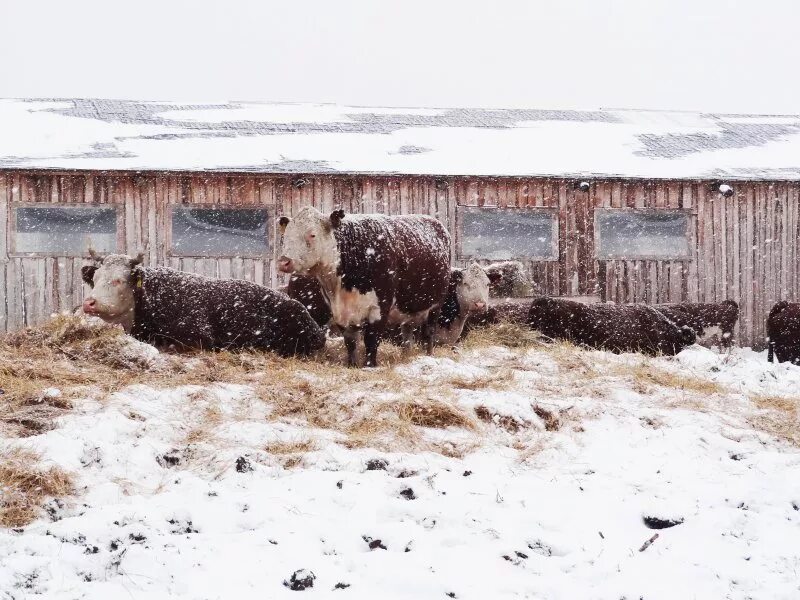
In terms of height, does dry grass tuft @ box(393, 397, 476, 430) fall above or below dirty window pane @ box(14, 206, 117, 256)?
below

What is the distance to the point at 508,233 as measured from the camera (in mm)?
14836

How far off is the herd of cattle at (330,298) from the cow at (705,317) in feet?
3.39

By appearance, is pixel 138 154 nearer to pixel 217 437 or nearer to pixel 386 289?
pixel 386 289

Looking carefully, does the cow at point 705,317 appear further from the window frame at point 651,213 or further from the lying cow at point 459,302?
the lying cow at point 459,302

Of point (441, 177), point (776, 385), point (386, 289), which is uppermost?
point (441, 177)

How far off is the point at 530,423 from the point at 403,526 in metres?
2.11

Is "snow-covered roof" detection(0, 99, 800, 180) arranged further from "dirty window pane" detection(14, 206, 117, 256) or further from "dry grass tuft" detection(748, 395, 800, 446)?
"dry grass tuft" detection(748, 395, 800, 446)

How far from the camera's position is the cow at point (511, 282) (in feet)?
45.8

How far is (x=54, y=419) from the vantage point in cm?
573

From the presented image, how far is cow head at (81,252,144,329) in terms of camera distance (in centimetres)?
920

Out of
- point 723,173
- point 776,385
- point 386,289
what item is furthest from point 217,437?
point 723,173

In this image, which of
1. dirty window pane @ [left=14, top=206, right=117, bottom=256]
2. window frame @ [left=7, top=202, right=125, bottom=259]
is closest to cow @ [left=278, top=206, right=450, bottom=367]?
window frame @ [left=7, top=202, right=125, bottom=259]

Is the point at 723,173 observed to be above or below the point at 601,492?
above

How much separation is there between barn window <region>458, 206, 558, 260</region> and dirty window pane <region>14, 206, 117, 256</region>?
5.84 m
